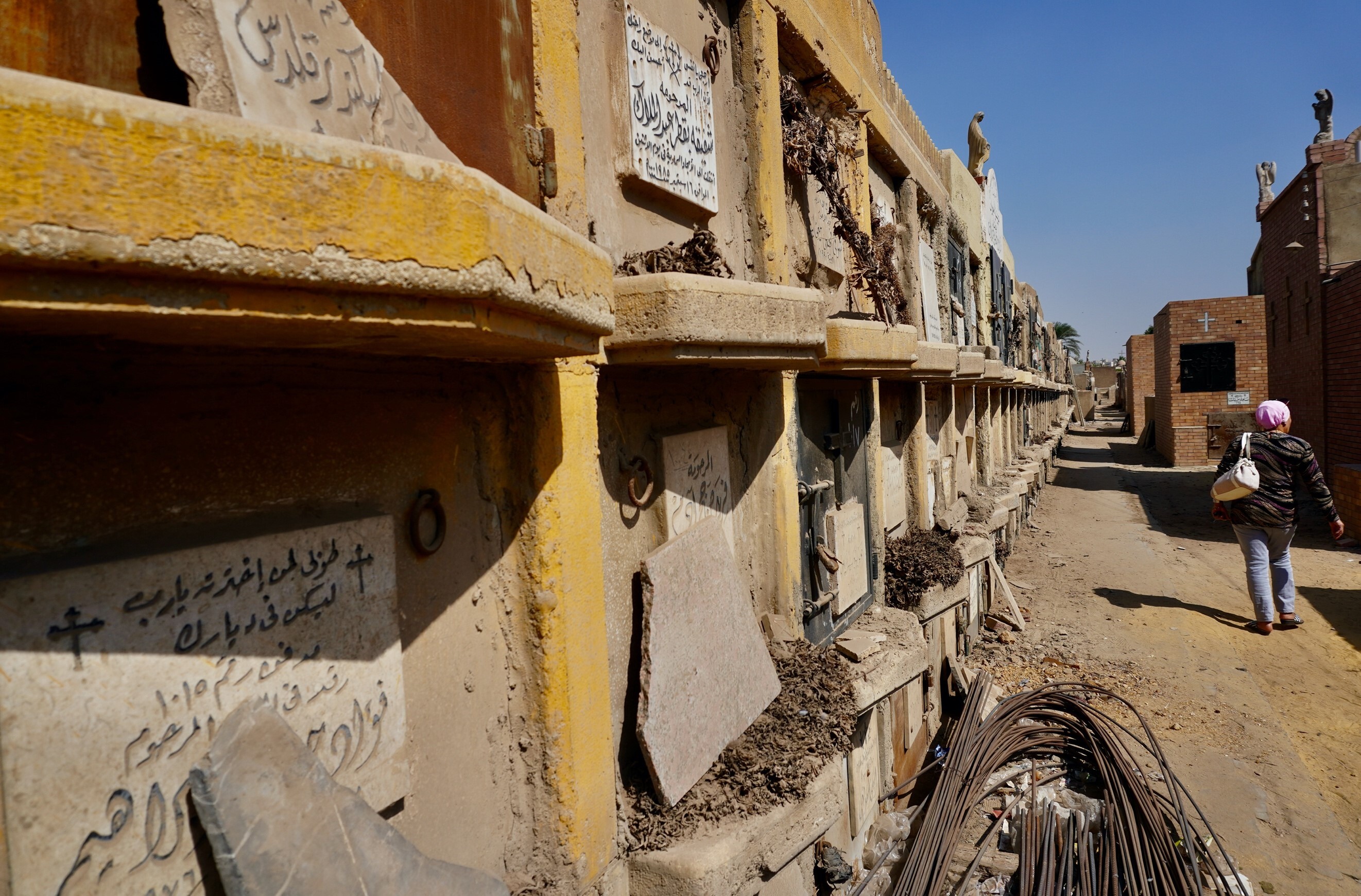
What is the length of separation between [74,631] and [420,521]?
705 millimetres

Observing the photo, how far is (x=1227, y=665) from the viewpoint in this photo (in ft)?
20.1

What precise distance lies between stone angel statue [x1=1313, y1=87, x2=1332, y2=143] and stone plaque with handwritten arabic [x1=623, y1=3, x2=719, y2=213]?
1512cm

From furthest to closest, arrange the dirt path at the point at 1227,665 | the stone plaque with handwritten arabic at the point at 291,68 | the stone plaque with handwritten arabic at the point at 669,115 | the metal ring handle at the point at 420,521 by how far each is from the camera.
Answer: the dirt path at the point at 1227,665, the stone plaque with handwritten arabic at the point at 669,115, the metal ring handle at the point at 420,521, the stone plaque with handwritten arabic at the point at 291,68

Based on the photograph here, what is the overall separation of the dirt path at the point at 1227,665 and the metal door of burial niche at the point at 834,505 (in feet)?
7.57

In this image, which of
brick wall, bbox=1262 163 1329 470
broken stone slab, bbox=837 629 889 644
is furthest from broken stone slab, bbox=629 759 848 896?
brick wall, bbox=1262 163 1329 470

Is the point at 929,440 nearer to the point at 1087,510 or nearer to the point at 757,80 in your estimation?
the point at 757,80

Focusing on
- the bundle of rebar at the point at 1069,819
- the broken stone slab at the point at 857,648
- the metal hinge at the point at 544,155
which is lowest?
the bundle of rebar at the point at 1069,819

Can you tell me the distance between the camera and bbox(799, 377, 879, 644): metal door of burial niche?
12.9 feet

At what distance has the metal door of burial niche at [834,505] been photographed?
3.93 m

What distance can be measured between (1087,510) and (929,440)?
26.7 feet

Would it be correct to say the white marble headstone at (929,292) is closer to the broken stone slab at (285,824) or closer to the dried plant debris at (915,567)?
the dried plant debris at (915,567)

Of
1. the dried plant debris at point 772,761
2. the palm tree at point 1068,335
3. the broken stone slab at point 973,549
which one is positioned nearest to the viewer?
the dried plant debris at point 772,761

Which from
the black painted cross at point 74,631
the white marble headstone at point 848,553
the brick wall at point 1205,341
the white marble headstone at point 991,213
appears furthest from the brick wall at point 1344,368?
the black painted cross at point 74,631

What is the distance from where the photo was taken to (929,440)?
23.9ft
